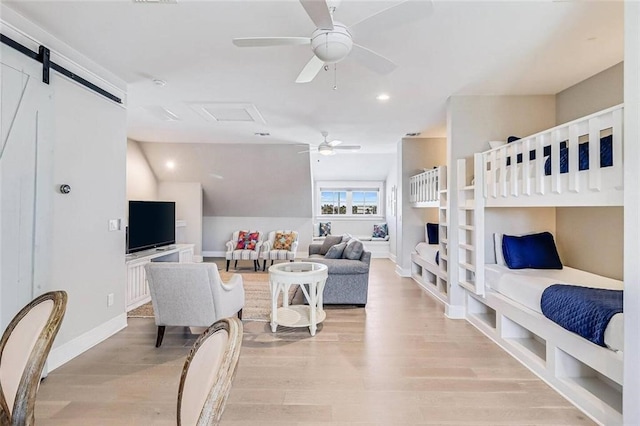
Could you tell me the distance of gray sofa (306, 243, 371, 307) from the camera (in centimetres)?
408

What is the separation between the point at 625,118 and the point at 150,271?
3.56 metres

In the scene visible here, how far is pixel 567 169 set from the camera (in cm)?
234

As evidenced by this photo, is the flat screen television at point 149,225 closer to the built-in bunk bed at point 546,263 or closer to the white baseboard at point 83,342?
the white baseboard at point 83,342

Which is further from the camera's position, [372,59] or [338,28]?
[372,59]

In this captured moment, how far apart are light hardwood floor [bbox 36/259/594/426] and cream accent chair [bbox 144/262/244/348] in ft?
1.03

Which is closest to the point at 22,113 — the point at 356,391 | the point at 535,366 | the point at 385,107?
the point at 356,391

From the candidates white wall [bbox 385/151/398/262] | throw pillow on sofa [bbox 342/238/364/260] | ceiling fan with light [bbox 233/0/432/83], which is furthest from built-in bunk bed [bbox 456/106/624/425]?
white wall [bbox 385/151/398/262]

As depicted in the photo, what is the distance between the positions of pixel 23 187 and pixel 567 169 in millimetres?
4018

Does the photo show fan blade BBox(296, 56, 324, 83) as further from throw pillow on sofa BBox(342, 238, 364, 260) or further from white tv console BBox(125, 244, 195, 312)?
white tv console BBox(125, 244, 195, 312)

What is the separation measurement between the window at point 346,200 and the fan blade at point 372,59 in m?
6.55

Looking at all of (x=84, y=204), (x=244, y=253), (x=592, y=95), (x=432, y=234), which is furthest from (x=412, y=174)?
(x=84, y=204)

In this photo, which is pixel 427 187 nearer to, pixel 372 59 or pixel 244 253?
pixel 372 59

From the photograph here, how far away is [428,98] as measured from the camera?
3.82 m

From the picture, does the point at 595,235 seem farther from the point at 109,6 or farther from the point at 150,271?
the point at 109,6
